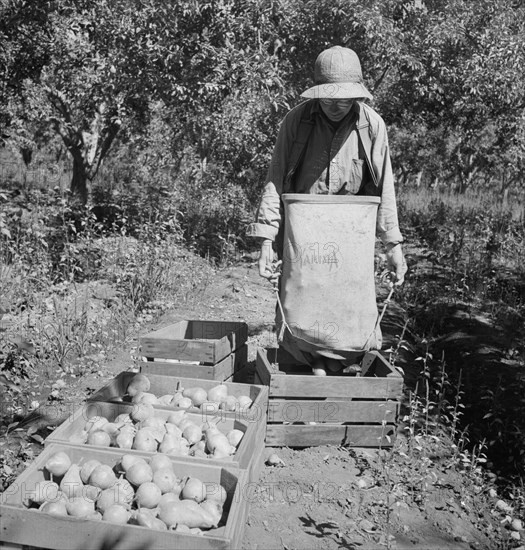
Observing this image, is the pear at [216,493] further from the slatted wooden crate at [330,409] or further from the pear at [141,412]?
the slatted wooden crate at [330,409]

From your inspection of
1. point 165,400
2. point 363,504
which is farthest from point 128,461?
point 363,504

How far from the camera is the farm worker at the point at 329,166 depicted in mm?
3605

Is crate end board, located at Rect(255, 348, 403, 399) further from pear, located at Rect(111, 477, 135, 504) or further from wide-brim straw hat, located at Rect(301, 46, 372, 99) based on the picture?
wide-brim straw hat, located at Rect(301, 46, 372, 99)

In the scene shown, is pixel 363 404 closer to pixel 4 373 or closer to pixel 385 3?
pixel 4 373

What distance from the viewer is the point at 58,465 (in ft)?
7.94

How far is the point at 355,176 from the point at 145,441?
1950 millimetres

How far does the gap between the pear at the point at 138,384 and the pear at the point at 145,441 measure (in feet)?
1.96

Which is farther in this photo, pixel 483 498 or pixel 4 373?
pixel 4 373

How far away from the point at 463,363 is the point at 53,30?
22.4 ft

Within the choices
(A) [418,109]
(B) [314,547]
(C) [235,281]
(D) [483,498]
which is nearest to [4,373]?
(B) [314,547]

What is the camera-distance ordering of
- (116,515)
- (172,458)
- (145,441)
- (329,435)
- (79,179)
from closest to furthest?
(116,515) < (172,458) < (145,441) < (329,435) < (79,179)

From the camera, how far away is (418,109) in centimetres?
1098

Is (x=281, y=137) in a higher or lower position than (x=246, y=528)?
higher

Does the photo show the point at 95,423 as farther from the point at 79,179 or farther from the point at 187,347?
the point at 79,179
